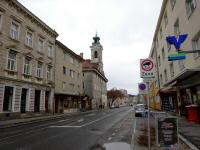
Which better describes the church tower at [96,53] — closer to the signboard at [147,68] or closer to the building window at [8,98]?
the building window at [8,98]

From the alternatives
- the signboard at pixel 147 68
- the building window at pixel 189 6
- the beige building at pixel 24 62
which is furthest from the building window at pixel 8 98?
the building window at pixel 189 6

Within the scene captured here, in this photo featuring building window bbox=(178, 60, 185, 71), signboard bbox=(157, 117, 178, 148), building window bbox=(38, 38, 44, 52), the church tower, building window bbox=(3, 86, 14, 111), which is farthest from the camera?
the church tower

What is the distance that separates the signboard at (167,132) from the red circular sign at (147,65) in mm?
1832

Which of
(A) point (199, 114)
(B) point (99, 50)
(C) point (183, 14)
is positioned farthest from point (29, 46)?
(B) point (99, 50)

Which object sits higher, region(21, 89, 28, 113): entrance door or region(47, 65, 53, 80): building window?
region(47, 65, 53, 80): building window

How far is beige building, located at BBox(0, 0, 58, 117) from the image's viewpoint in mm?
22781

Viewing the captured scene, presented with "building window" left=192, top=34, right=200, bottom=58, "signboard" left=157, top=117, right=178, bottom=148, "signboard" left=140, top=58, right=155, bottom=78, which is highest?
"building window" left=192, top=34, right=200, bottom=58

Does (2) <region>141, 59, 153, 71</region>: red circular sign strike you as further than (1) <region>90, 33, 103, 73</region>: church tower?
No

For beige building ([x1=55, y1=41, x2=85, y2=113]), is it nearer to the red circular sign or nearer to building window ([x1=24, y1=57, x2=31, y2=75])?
building window ([x1=24, y1=57, x2=31, y2=75])

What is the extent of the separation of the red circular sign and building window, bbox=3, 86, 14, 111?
773 inches

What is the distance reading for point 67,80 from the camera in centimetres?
4034

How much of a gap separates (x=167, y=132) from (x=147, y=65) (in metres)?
2.38

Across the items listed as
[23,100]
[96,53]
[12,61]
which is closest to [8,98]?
[23,100]

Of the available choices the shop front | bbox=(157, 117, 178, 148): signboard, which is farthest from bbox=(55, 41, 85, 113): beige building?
bbox=(157, 117, 178, 148): signboard
